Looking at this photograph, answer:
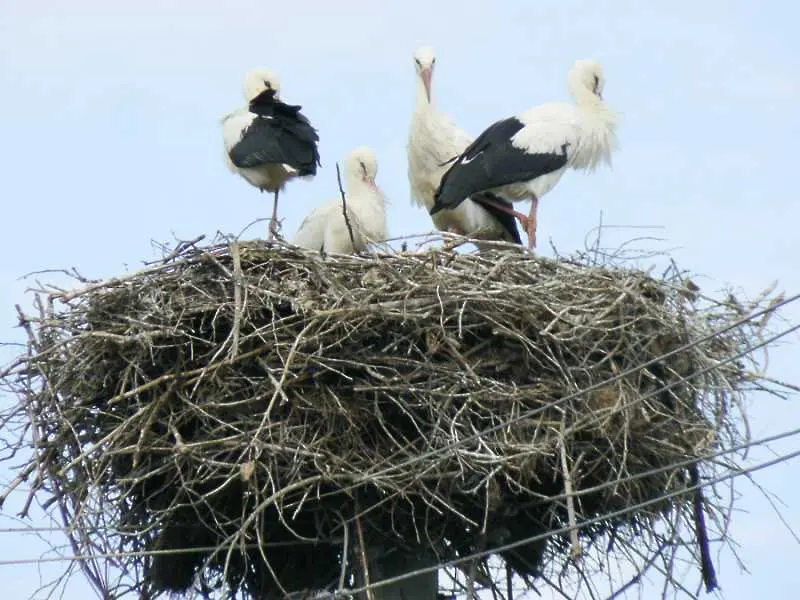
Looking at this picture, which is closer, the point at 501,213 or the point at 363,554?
the point at 363,554

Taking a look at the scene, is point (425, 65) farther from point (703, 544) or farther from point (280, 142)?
point (703, 544)

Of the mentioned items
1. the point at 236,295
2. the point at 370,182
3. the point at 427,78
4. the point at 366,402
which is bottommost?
the point at 366,402

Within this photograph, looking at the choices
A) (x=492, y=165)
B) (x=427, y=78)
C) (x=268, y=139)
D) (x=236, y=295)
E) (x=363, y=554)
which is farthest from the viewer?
(x=268, y=139)

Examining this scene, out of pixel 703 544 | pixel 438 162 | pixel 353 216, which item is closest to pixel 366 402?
pixel 703 544

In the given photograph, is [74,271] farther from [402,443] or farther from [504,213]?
[504,213]

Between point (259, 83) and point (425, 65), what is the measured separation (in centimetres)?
116

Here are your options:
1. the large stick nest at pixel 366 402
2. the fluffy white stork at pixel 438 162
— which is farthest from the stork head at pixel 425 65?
the large stick nest at pixel 366 402

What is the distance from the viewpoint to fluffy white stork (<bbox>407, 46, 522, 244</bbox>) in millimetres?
9898

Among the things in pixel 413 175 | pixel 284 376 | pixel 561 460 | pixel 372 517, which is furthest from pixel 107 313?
pixel 413 175

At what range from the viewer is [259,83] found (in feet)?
34.9

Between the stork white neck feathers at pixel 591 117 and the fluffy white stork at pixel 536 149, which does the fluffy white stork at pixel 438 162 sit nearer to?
the fluffy white stork at pixel 536 149

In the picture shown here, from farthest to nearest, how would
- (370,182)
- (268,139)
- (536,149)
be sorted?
1. (268,139)
2. (536,149)
3. (370,182)

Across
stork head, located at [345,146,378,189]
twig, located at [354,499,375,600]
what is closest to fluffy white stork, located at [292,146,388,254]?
stork head, located at [345,146,378,189]

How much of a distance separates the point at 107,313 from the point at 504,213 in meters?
3.27
